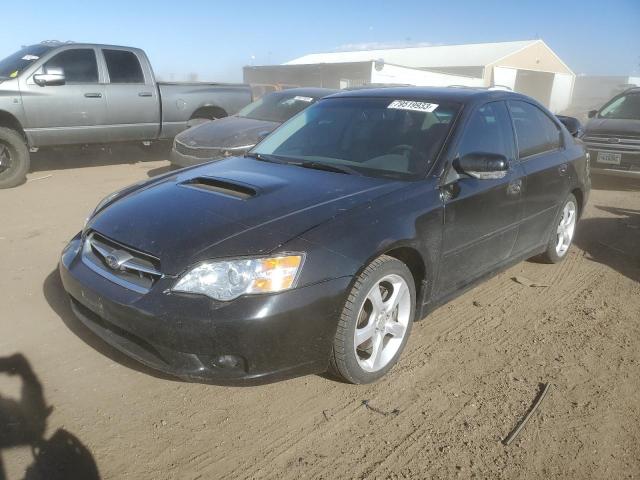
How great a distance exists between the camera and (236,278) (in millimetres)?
2318

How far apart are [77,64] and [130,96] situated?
89 cm

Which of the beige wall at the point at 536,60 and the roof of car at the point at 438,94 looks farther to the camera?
the beige wall at the point at 536,60

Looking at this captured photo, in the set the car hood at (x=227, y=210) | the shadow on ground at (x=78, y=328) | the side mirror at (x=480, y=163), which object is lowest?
the shadow on ground at (x=78, y=328)

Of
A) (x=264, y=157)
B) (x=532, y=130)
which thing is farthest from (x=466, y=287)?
(x=264, y=157)

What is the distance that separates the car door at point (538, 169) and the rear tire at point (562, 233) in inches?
6.7

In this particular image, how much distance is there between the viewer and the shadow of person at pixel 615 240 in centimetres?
496

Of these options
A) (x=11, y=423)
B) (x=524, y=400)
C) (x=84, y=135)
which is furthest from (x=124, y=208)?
(x=84, y=135)

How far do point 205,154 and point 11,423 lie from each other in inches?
195

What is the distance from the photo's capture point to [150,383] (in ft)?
9.00

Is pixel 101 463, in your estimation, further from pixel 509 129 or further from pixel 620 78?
pixel 620 78

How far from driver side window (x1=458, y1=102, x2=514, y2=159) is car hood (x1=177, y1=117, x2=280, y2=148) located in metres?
3.54

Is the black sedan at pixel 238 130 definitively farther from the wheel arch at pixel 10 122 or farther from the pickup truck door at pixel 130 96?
the wheel arch at pixel 10 122

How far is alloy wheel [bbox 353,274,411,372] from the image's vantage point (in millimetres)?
2750

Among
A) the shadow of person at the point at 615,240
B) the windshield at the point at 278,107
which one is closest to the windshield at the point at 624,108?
the shadow of person at the point at 615,240
